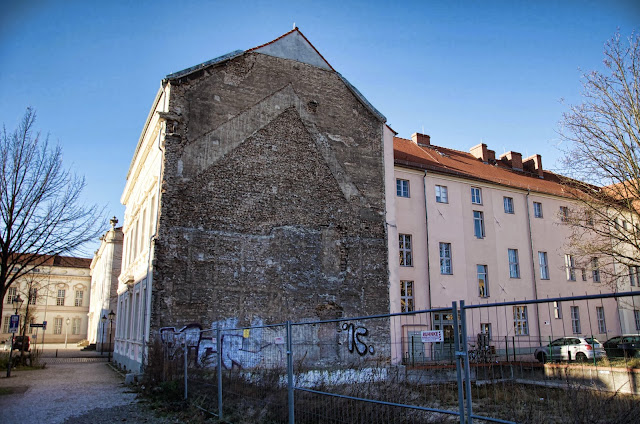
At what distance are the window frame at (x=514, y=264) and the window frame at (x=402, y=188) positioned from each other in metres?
7.76

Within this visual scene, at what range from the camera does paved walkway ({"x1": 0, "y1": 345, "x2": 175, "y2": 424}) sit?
423 inches

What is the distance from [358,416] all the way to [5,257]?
16.8 m

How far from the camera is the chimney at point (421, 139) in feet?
106

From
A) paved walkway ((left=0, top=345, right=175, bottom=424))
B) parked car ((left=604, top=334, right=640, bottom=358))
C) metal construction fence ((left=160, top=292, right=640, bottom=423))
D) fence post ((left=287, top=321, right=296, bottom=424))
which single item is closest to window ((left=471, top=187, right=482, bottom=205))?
paved walkway ((left=0, top=345, right=175, bottom=424))

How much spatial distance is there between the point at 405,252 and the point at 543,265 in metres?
10.9

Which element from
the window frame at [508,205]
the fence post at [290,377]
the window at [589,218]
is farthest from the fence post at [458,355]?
the window frame at [508,205]

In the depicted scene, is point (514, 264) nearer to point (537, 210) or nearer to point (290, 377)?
point (537, 210)

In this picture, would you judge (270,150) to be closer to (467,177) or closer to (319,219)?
(319,219)

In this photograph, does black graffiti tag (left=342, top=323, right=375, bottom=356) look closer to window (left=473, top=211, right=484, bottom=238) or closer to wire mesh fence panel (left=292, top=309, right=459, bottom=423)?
wire mesh fence panel (left=292, top=309, right=459, bottom=423)

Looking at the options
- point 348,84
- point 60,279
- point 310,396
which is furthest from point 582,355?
point 60,279

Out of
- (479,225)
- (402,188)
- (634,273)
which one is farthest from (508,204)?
(634,273)

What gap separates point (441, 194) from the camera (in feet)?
89.4

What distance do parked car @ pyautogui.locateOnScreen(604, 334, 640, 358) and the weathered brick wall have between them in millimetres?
13936

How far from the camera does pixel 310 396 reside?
730cm
